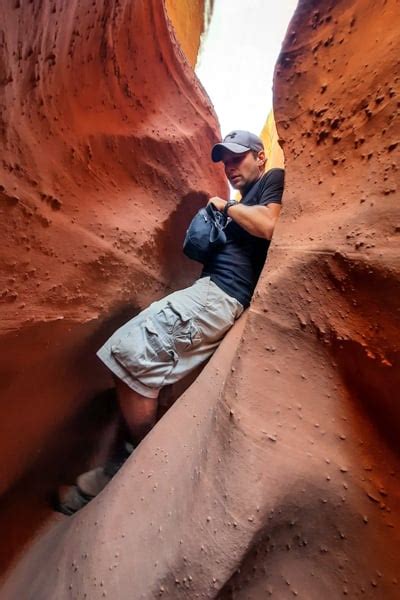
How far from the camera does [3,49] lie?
130 cm

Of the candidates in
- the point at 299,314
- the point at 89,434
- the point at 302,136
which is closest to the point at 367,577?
the point at 299,314

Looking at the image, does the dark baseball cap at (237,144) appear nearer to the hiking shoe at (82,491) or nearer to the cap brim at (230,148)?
the cap brim at (230,148)

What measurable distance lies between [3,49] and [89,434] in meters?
1.78

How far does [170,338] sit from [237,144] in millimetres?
1197

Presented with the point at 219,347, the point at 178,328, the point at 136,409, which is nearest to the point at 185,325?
the point at 178,328

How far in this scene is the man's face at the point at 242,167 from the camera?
84.7 inches

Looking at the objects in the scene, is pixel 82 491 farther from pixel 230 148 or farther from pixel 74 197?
pixel 230 148

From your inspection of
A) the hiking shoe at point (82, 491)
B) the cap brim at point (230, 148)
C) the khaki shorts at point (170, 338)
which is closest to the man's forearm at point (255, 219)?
the khaki shorts at point (170, 338)

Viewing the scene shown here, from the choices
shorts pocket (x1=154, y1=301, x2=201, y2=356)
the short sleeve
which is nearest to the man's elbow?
the short sleeve

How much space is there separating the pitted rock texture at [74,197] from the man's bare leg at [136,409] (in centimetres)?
30

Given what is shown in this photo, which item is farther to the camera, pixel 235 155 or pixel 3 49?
pixel 235 155

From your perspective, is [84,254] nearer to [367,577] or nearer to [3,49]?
[3,49]

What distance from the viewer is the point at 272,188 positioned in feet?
6.15

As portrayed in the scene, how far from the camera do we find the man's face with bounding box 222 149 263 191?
215 centimetres
